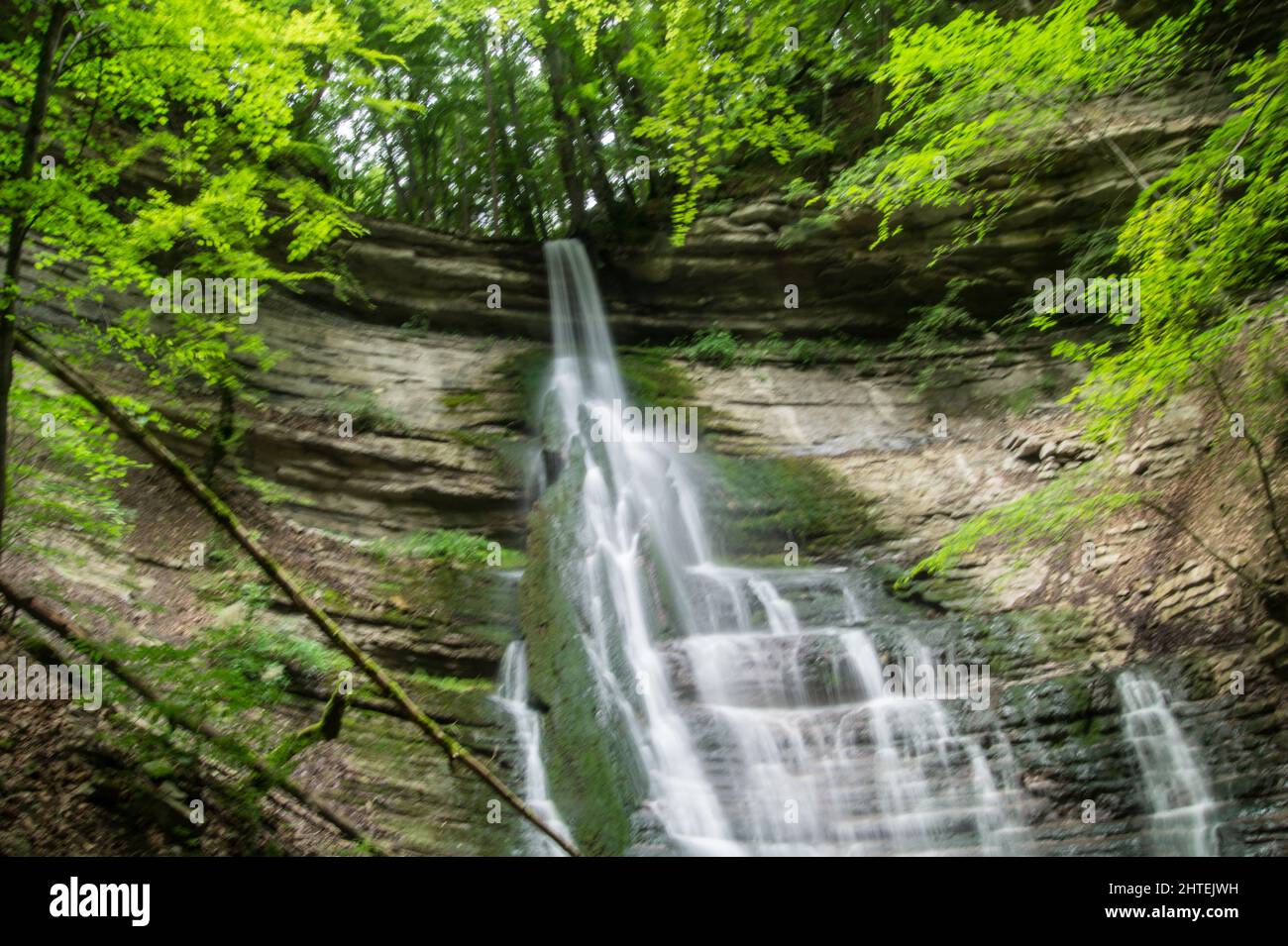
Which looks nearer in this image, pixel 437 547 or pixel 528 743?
pixel 528 743

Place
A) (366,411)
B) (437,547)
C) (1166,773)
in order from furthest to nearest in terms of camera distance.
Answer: (366,411) < (437,547) < (1166,773)

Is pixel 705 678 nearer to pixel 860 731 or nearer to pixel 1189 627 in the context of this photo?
pixel 860 731

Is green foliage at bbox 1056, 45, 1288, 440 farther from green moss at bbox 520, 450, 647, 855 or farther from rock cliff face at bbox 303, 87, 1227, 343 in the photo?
rock cliff face at bbox 303, 87, 1227, 343

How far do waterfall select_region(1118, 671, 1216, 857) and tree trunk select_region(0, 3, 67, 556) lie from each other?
9046mm

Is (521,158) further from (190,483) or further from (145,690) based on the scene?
(145,690)

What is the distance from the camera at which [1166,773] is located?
7.70m

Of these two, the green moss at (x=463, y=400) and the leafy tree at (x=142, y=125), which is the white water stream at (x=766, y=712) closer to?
the green moss at (x=463, y=400)

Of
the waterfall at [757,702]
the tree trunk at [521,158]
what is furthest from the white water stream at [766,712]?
the tree trunk at [521,158]

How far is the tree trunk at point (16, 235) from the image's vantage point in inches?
174

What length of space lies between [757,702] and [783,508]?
3.99 m

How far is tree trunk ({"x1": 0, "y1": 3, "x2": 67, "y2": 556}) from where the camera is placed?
441 cm

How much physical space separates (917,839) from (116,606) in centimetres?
758

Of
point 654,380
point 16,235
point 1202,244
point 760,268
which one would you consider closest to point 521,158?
point 760,268

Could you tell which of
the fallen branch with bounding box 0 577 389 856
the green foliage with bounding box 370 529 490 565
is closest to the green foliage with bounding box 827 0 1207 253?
the green foliage with bounding box 370 529 490 565
